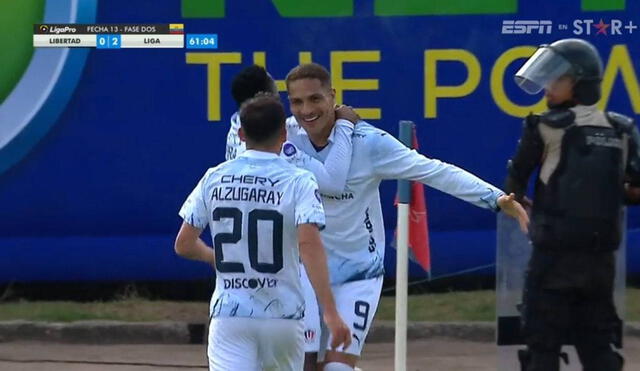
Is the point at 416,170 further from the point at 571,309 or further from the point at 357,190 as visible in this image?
the point at 571,309

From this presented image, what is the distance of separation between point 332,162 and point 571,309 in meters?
1.20

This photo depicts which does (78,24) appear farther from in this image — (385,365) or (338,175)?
(338,175)

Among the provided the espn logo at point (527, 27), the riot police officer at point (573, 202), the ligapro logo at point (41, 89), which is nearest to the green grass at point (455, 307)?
the espn logo at point (527, 27)

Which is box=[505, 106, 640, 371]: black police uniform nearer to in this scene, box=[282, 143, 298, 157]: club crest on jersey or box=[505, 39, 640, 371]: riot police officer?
box=[505, 39, 640, 371]: riot police officer

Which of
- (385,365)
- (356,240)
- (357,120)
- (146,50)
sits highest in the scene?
(146,50)

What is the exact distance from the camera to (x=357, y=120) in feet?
21.7

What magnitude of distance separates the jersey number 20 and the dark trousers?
1234 millimetres

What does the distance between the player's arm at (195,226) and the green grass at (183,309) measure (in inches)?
181

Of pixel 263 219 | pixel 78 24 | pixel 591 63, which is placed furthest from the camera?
pixel 78 24

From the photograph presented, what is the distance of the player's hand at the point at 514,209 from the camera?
6.19 metres

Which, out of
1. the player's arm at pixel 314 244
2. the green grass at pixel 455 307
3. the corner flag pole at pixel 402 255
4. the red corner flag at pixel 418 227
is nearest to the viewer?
the player's arm at pixel 314 244

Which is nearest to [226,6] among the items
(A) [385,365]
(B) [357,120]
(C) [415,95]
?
(C) [415,95]

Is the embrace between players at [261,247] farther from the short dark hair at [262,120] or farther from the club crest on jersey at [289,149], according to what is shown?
the club crest on jersey at [289,149]

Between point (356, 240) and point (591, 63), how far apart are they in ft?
4.20
